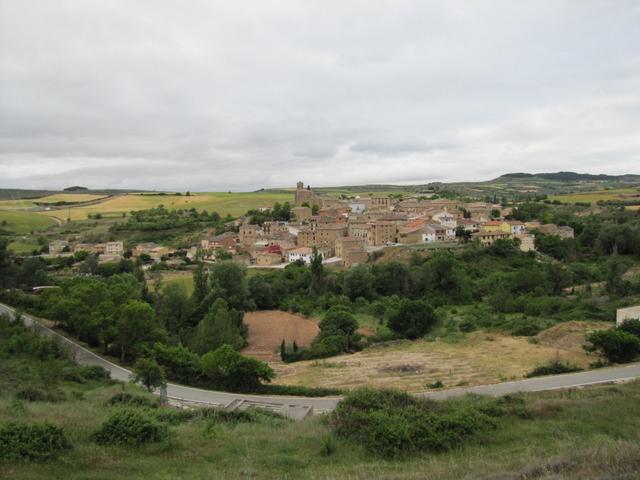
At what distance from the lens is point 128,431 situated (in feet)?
31.8

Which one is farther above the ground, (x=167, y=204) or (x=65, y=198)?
(x=65, y=198)

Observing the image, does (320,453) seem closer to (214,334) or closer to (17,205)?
(214,334)

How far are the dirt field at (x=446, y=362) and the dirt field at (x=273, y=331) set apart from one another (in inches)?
216

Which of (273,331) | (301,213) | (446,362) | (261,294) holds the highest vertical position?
(301,213)

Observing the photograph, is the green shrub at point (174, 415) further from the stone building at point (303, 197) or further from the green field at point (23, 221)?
the stone building at point (303, 197)

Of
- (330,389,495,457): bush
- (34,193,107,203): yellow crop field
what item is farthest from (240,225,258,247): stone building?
(34,193,107,203): yellow crop field

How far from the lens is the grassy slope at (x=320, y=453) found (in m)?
7.86

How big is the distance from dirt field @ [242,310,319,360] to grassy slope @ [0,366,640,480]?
19.4 meters

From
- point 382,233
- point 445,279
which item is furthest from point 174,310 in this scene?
point 382,233

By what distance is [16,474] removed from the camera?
7809 mm

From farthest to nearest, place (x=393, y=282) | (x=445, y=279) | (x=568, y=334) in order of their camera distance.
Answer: (x=393, y=282)
(x=445, y=279)
(x=568, y=334)

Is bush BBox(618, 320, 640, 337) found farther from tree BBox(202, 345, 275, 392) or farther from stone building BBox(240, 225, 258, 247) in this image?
stone building BBox(240, 225, 258, 247)

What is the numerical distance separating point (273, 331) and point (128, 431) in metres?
28.0

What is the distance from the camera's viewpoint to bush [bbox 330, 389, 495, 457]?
32.3ft
